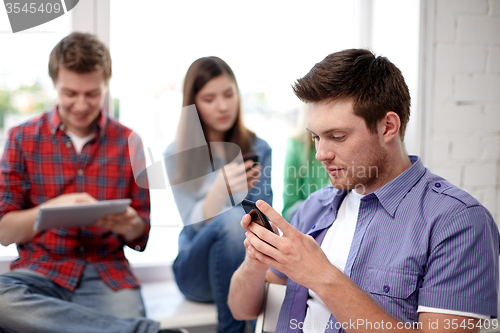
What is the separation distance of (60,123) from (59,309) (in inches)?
25.8

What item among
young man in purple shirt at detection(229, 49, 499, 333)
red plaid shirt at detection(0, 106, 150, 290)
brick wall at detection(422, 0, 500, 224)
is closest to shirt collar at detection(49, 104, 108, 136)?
red plaid shirt at detection(0, 106, 150, 290)

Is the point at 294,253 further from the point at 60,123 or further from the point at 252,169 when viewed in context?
the point at 60,123

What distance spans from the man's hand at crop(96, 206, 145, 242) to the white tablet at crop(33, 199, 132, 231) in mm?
67

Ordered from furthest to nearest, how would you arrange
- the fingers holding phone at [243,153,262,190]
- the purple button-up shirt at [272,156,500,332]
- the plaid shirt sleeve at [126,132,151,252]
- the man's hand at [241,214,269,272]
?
1. the plaid shirt sleeve at [126,132,151,252]
2. the fingers holding phone at [243,153,262,190]
3. the man's hand at [241,214,269,272]
4. the purple button-up shirt at [272,156,500,332]

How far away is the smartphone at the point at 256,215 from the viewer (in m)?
0.81

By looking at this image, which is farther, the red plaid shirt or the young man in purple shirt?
the red plaid shirt

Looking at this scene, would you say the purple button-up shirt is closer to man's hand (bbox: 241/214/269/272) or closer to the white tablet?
man's hand (bbox: 241/214/269/272)

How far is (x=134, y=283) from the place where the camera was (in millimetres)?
1436

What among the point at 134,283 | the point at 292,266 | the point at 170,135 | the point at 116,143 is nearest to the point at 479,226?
the point at 292,266

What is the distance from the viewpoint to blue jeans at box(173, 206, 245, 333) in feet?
4.61

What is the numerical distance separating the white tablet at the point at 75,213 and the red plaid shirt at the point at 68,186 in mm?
173

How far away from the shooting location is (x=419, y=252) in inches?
32.0

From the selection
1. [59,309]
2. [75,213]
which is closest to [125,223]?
[75,213]

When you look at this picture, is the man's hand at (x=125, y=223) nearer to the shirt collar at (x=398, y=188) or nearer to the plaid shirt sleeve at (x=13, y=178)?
the plaid shirt sleeve at (x=13, y=178)
